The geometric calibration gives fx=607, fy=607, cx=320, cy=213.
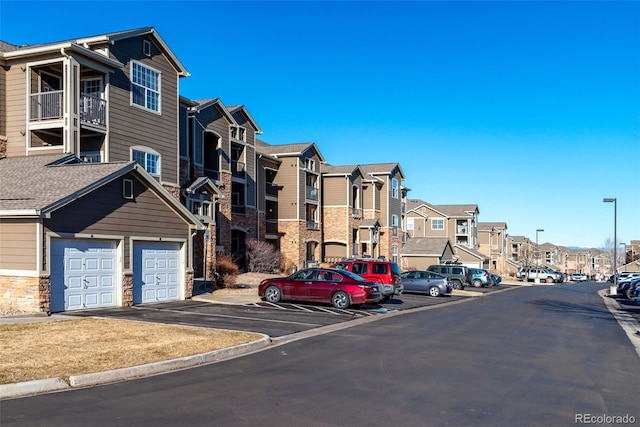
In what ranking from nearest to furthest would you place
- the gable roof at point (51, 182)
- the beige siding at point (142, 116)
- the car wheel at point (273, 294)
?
1. the gable roof at point (51, 182)
2. the car wheel at point (273, 294)
3. the beige siding at point (142, 116)

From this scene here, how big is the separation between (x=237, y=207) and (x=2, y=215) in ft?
78.1

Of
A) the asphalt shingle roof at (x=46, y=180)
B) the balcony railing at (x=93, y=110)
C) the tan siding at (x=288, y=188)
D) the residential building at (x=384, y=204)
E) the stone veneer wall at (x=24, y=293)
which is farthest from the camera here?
the residential building at (x=384, y=204)

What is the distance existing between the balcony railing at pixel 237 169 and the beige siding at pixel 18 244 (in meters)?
22.7

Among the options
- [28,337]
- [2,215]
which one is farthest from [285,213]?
[28,337]

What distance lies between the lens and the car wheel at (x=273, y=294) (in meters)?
22.8

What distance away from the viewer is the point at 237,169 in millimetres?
40438

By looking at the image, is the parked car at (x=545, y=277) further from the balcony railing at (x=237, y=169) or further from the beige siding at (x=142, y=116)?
the beige siding at (x=142, y=116)

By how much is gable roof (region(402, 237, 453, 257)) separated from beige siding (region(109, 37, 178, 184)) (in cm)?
4393

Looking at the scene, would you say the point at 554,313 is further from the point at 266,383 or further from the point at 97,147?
the point at 97,147

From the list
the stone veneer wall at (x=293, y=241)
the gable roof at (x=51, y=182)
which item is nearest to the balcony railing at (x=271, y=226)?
the stone veneer wall at (x=293, y=241)

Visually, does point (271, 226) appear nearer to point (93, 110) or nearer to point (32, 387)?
point (93, 110)

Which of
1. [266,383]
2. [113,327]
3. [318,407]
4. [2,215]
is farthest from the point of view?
[2,215]

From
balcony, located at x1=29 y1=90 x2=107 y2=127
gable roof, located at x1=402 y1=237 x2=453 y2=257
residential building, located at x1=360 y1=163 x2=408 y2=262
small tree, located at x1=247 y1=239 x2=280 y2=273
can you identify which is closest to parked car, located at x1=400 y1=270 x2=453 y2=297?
small tree, located at x1=247 y1=239 x2=280 y2=273

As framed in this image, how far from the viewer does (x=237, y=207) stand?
40.9 m
